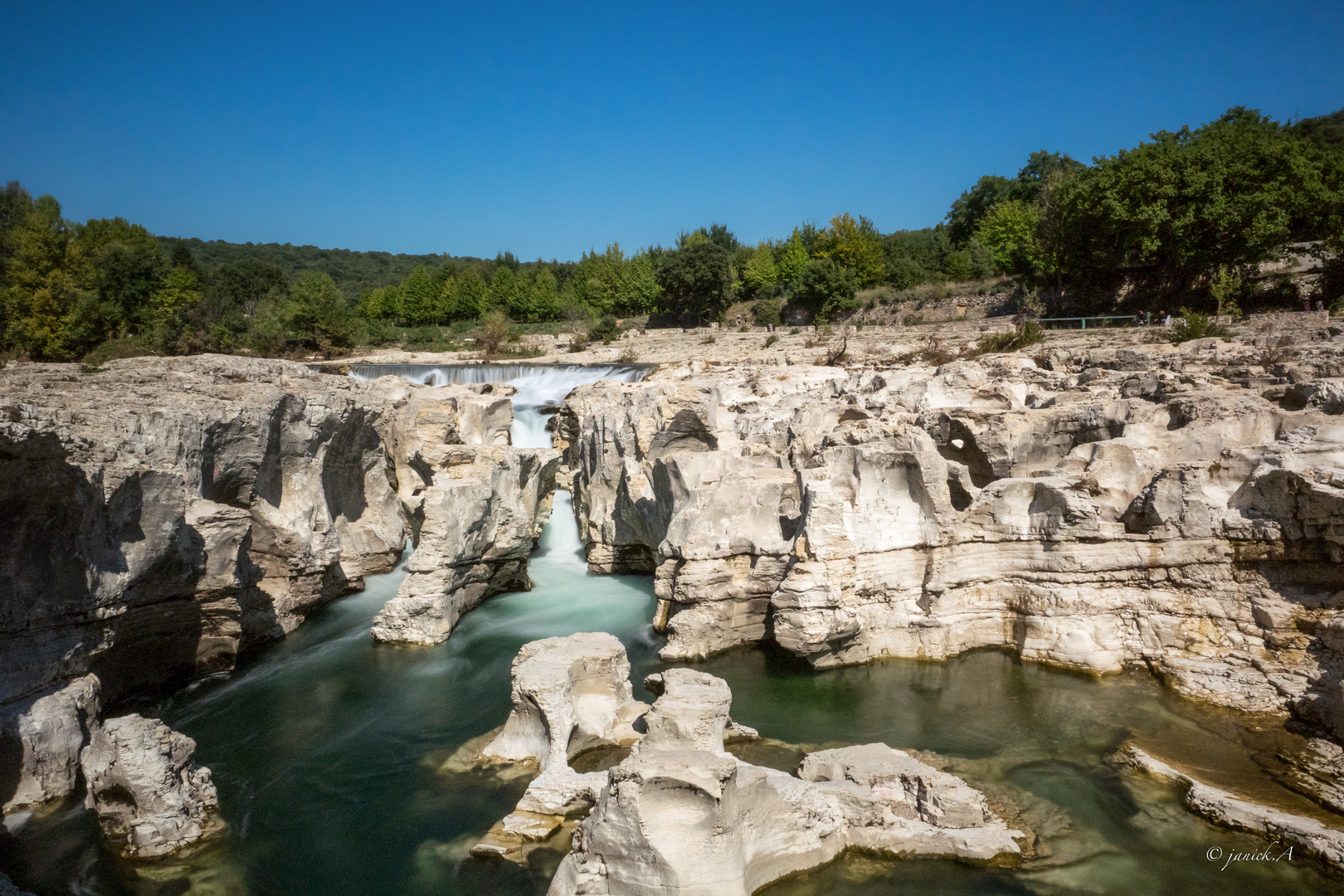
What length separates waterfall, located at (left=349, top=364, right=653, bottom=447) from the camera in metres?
22.7

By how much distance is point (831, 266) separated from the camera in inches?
1550

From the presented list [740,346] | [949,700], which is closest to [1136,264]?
[740,346]

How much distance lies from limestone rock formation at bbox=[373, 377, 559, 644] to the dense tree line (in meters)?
20.9

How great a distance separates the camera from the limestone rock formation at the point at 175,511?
7883 millimetres

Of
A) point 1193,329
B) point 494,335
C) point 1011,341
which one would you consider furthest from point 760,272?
point 1193,329

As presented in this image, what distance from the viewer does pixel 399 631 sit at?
1235 centimetres

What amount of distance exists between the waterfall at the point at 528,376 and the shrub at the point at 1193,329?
15.3 metres

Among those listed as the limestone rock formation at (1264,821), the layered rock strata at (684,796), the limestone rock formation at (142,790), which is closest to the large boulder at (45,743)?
the limestone rock formation at (142,790)

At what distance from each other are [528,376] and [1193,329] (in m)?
19.8

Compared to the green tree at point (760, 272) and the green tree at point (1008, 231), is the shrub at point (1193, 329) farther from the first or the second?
the green tree at point (760, 272)

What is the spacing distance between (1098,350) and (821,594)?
13.6 m

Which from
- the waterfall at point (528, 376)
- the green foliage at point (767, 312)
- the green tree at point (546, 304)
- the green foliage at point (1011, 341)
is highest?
the green tree at point (546, 304)

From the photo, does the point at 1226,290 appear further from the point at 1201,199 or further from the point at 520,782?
the point at 520,782

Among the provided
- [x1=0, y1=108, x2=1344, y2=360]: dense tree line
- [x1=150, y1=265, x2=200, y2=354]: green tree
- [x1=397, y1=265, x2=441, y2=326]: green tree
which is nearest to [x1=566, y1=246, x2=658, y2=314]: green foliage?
[x1=0, y1=108, x2=1344, y2=360]: dense tree line
